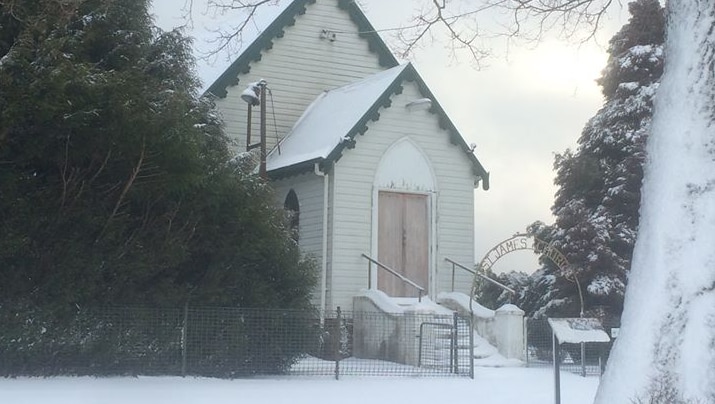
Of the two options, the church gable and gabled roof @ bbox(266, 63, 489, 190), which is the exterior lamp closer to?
the church gable

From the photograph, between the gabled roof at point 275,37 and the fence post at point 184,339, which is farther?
the gabled roof at point 275,37

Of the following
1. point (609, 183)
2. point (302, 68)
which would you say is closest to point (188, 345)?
point (302, 68)

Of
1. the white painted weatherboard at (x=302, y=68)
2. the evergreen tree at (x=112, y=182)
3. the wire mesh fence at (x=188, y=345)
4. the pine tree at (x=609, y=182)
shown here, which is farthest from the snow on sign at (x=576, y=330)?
the white painted weatherboard at (x=302, y=68)

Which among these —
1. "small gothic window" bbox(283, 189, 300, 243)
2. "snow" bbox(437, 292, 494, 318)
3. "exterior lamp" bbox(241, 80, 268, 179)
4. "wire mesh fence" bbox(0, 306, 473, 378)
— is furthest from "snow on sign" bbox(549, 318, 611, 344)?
"small gothic window" bbox(283, 189, 300, 243)

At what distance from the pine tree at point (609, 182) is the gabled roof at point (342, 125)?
2.54m

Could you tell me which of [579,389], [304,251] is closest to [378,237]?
[304,251]

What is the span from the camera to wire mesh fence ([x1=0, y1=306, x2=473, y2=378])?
13758 mm

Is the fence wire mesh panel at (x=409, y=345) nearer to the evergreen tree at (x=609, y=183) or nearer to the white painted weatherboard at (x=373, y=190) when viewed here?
the white painted weatherboard at (x=373, y=190)

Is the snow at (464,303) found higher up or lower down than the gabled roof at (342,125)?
lower down

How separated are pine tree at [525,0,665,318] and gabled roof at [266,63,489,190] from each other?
2.54m

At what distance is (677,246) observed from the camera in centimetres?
902

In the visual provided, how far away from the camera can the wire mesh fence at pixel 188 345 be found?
45.1 feet

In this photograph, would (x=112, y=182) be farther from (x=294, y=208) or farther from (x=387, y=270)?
(x=294, y=208)

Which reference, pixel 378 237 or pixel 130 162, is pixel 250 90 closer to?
pixel 378 237
